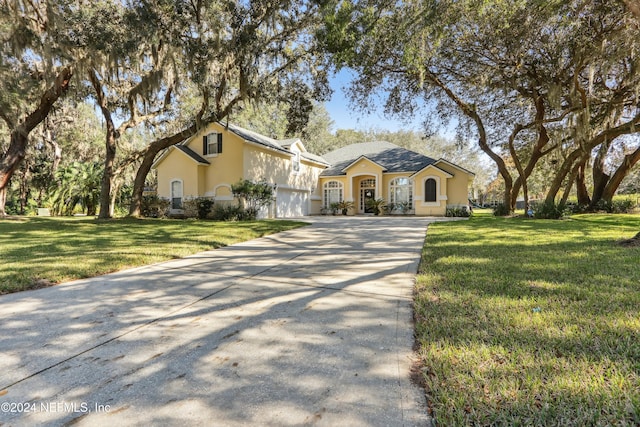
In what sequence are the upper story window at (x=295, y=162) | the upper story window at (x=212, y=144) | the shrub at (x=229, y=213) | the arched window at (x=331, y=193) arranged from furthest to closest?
1. the arched window at (x=331, y=193)
2. the upper story window at (x=295, y=162)
3. the upper story window at (x=212, y=144)
4. the shrub at (x=229, y=213)

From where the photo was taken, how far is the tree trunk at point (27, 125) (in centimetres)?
1317

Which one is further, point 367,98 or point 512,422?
point 367,98

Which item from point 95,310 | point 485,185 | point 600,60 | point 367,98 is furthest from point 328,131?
point 95,310

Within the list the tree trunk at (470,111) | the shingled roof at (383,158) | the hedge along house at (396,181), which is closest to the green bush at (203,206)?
the hedge along house at (396,181)

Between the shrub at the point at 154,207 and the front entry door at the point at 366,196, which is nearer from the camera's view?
the shrub at the point at 154,207

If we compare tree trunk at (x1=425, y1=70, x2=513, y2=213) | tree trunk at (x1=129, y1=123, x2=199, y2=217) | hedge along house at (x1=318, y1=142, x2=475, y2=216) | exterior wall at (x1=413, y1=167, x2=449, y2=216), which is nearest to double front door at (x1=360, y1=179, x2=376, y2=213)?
hedge along house at (x1=318, y1=142, x2=475, y2=216)

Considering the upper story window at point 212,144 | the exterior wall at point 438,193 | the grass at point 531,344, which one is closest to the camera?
the grass at point 531,344

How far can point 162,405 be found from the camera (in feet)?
5.79

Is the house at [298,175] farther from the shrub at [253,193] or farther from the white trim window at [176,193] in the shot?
the shrub at [253,193]

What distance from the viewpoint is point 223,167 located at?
58.4 ft

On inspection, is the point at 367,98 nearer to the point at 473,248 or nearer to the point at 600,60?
the point at 600,60

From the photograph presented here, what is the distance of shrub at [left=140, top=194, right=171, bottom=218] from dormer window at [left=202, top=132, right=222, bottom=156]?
3698 millimetres

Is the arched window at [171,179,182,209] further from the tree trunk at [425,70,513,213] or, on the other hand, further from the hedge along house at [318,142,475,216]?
the tree trunk at [425,70,513,213]

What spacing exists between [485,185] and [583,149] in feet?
150
